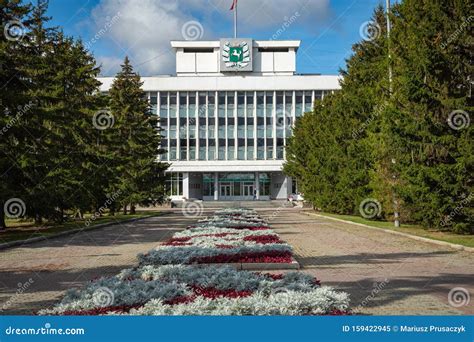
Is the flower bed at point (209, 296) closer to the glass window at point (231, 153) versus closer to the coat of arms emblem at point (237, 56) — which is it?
the glass window at point (231, 153)

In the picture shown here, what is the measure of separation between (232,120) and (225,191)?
1221cm

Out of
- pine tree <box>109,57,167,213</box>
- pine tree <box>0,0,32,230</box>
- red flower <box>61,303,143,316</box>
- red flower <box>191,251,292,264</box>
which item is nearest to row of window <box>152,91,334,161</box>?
pine tree <box>109,57,167,213</box>

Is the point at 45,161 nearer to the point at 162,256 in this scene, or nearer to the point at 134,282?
the point at 162,256

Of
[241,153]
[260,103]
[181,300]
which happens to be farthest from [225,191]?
[181,300]

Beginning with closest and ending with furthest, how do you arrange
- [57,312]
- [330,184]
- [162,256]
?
[57,312] → [162,256] → [330,184]

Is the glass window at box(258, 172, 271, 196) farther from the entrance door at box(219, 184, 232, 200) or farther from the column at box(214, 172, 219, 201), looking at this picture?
the column at box(214, 172, 219, 201)

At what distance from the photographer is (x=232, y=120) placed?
282ft

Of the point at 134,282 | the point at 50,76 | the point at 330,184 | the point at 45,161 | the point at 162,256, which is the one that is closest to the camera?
the point at 134,282

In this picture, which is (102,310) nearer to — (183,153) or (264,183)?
(183,153)

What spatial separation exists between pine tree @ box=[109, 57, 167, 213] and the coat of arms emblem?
4019 cm

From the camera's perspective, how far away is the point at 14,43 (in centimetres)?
2356

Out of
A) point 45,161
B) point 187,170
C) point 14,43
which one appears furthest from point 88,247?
point 187,170

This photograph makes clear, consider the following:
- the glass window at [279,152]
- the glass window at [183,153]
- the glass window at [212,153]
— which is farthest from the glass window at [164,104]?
the glass window at [279,152]

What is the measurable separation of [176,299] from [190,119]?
78.3m
